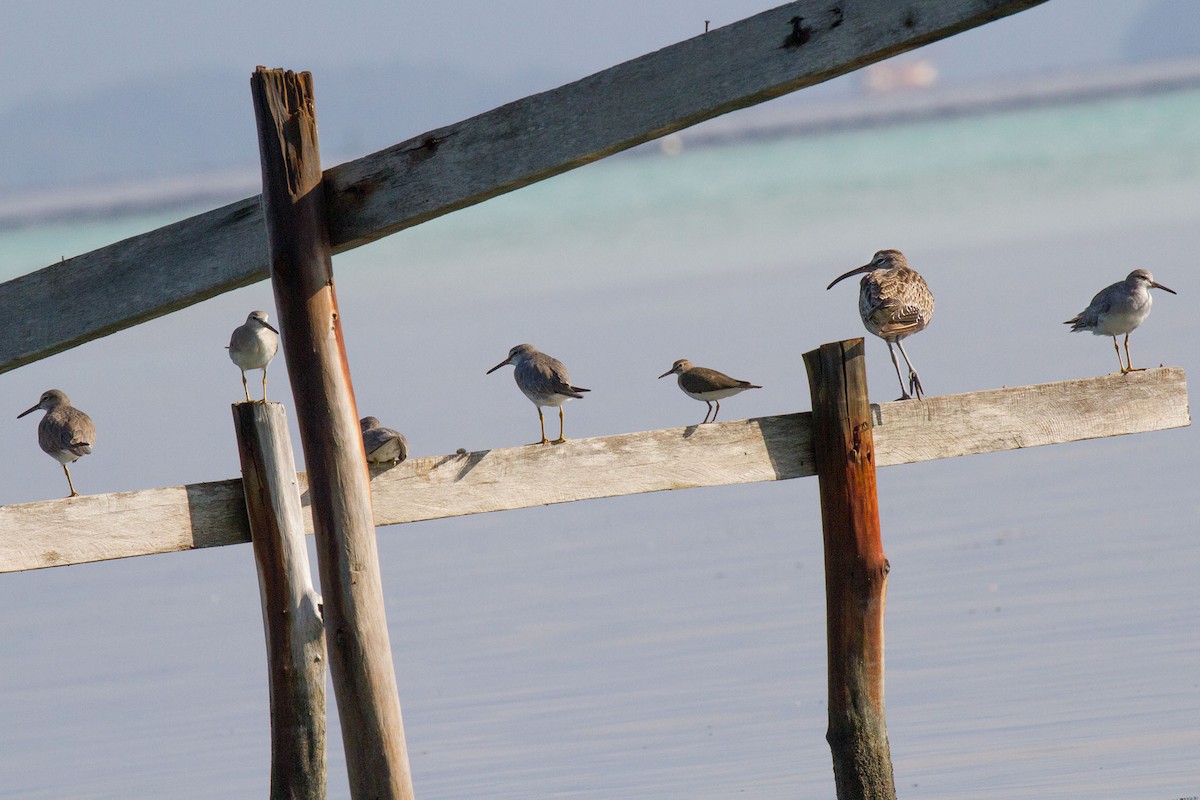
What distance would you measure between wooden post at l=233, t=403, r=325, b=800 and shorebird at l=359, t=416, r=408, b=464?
0.33 meters

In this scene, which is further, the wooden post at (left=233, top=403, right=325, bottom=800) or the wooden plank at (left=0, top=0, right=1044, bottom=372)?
the wooden post at (left=233, top=403, right=325, bottom=800)

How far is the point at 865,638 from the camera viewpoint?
17.3 ft

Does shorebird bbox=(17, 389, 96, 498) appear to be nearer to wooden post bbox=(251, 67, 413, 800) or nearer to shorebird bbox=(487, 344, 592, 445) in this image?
shorebird bbox=(487, 344, 592, 445)

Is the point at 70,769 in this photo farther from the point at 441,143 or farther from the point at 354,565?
the point at 441,143

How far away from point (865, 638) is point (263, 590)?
1.97m

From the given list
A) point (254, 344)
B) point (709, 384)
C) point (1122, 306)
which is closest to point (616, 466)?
point (709, 384)

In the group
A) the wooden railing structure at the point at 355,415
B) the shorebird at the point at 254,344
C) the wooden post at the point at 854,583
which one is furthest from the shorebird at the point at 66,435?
the wooden post at the point at 854,583

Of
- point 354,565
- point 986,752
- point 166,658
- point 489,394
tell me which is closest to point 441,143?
point 354,565

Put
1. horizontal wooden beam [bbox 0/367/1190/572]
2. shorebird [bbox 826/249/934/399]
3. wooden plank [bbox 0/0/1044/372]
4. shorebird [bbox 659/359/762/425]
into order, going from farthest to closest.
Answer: shorebird [bbox 659/359/762/425], shorebird [bbox 826/249/934/399], horizontal wooden beam [bbox 0/367/1190/572], wooden plank [bbox 0/0/1044/372]

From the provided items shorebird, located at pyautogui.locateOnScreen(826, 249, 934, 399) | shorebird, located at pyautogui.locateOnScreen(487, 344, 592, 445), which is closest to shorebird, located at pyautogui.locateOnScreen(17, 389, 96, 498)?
shorebird, located at pyautogui.locateOnScreen(487, 344, 592, 445)

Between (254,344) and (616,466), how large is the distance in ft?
10.5

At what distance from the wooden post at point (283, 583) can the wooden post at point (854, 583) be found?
170 cm

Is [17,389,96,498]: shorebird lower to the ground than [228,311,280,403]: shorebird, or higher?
lower

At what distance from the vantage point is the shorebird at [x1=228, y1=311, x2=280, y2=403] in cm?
787
